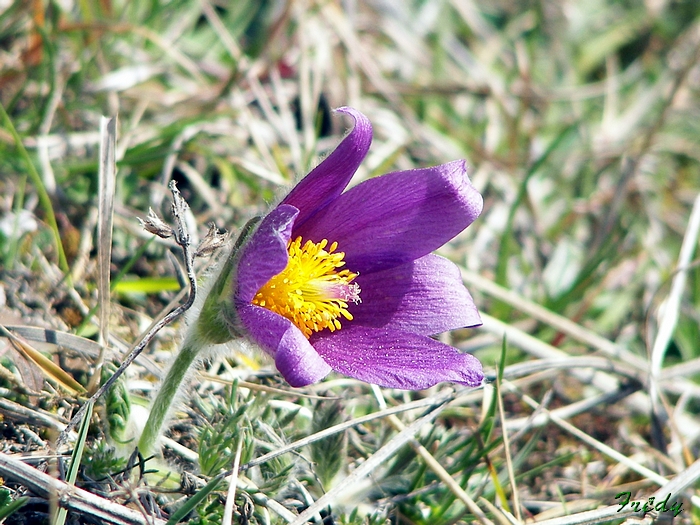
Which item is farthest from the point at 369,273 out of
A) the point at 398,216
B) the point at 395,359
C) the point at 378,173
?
the point at 378,173

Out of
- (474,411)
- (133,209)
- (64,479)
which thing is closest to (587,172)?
(474,411)

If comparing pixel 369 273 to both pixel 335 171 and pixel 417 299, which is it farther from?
pixel 335 171

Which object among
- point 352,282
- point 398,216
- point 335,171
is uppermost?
point 335,171

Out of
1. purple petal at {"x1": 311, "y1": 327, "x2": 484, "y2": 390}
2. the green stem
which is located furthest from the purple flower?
the green stem

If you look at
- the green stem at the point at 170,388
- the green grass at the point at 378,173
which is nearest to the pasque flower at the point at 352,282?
the green stem at the point at 170,388

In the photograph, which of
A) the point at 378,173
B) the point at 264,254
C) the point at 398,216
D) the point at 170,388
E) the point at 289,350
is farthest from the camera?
the point at 378,173

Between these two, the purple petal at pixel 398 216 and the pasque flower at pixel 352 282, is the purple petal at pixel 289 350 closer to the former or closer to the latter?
the pasque flower at pixel 352 282

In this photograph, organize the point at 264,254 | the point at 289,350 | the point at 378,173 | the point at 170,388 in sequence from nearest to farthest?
the point at 289,350, the point at 264,254, the point at 170,388, the point at 378,173
